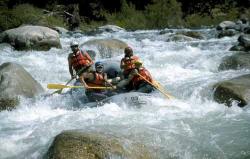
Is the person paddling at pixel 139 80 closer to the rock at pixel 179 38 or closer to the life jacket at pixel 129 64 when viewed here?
the life jacket at pixel 129 64

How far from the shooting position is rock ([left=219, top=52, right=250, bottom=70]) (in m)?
10.9

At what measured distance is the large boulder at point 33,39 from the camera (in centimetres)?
1434

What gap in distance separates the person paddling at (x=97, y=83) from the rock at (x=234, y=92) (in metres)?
1.92

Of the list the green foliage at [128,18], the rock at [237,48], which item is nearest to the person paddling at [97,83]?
the rock at [237,48]

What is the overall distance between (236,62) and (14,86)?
4.99 m

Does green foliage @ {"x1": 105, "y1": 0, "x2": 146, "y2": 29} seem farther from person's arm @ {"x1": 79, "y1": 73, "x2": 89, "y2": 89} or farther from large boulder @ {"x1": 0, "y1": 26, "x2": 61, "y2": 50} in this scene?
person's arm @ {"x1": 79, "y1": 73, "x2": 89, "y2": 89}

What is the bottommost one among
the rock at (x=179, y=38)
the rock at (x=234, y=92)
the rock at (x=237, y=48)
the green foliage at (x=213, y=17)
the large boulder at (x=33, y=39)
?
the green foliage at (x=213, y=17)

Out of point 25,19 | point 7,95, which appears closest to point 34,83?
point 7,95

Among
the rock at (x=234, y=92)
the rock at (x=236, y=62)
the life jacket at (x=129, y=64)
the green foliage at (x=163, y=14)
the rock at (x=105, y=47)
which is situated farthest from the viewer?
the green foliage at (x=163, y=14)

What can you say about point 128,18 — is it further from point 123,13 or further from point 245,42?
point 245,42

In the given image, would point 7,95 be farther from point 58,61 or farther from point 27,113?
point 58,61

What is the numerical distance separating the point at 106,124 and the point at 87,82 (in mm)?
2312

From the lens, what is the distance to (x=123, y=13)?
80.5ft

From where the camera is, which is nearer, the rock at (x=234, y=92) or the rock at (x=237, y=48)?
the rock at (x=234, y=92)
